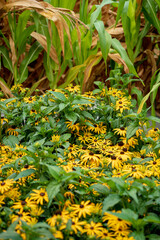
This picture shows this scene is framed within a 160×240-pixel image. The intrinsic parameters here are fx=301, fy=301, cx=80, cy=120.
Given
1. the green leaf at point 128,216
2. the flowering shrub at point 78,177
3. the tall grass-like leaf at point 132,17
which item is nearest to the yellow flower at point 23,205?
the flowering shrub at point 78,177

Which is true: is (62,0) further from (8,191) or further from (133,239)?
(133,239)

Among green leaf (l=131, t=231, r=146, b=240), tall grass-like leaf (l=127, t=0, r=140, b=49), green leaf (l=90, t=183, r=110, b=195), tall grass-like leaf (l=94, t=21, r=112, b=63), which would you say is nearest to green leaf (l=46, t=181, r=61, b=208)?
green leaf (l=90, t=183, r=110, b=195)

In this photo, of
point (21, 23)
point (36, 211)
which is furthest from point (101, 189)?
→ point (21, 23)

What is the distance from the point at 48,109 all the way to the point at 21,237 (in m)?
0.74

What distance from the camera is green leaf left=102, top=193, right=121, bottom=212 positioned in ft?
2.50

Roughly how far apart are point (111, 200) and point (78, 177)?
0.16m

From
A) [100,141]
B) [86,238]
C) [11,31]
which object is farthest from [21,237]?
[11,31]

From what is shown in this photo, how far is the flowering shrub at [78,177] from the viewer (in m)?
0.75

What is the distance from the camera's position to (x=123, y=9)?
155 centimetres

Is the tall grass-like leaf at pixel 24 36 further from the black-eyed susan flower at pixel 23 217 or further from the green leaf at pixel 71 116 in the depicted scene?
the black-eyed susan flower at pixel 23 217

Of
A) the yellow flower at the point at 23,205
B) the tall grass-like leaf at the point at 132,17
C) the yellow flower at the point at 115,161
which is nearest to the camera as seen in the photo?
the yellow flower at the point at 23,205

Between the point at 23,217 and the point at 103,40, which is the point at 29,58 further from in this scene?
the point at 23,217

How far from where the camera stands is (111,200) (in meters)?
0.79

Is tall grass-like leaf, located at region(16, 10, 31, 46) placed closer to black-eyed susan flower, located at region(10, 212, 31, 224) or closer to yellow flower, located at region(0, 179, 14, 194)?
yellow flower, located at region(0, 179, 14, 194)
